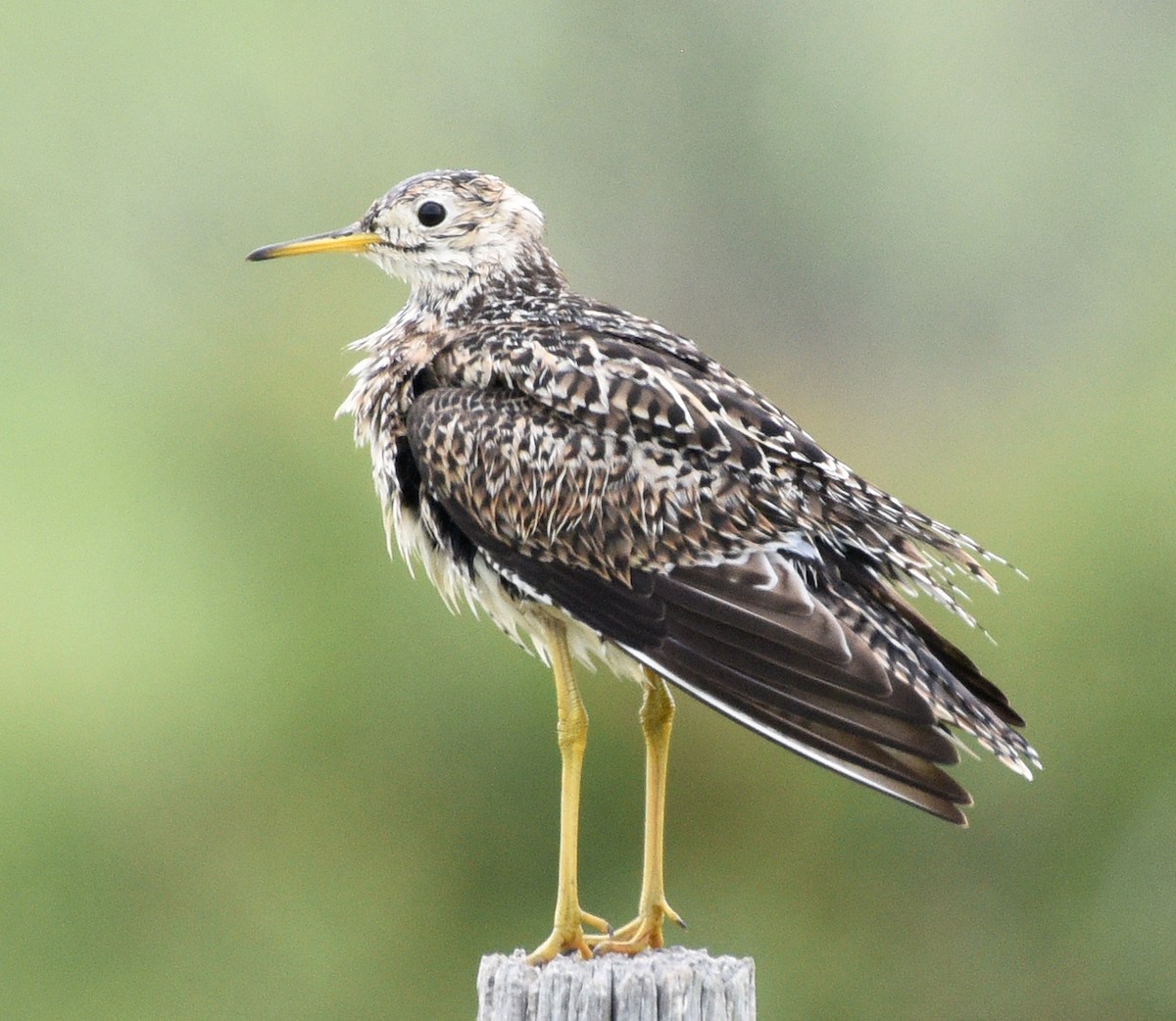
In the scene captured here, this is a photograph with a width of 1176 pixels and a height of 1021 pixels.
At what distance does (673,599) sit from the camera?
6824 millimetres

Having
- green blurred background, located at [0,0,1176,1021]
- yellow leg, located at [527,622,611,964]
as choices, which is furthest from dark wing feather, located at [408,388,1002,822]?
green blurred background, located at [0,0,1176,1021]

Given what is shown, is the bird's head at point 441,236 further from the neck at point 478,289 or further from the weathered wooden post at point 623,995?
the weathered wooden post at point 623,995

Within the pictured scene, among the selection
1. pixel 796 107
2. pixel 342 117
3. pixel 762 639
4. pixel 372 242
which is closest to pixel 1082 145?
pixel 796 107

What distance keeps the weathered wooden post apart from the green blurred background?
22.3 feet

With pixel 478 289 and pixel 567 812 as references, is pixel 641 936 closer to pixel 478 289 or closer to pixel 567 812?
pixel 567 812

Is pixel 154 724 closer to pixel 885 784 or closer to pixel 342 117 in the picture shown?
pixel 342 117

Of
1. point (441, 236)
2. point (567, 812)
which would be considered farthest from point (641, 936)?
point (441, 236)

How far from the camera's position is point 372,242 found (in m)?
8.41

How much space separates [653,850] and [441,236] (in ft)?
9.24

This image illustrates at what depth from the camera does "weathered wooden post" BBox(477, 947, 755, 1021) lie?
19.2ft

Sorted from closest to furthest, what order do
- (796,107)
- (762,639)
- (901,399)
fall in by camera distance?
(762,639) < (901,399) < (796,107)

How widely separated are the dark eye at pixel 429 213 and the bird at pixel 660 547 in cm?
86

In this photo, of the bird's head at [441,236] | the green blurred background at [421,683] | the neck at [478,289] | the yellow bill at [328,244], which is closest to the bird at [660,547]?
the neck at [478,289]

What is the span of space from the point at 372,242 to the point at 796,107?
15.7 meters
